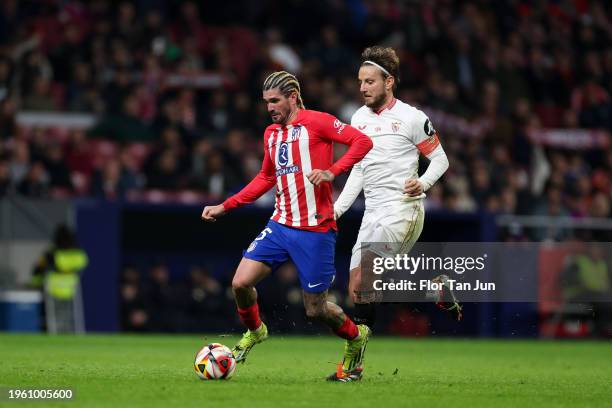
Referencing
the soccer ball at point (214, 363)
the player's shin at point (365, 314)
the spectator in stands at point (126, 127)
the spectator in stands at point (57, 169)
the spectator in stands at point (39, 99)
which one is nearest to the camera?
the soccer ball at point (214, 363)

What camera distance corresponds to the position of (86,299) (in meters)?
17.5

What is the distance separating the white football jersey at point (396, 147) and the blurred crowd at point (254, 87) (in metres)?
8.55

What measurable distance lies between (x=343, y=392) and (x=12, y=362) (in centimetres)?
358

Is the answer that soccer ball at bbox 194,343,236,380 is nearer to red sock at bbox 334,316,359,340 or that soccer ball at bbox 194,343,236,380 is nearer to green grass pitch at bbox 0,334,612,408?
green grass pitch at bbox 0,334,612,408

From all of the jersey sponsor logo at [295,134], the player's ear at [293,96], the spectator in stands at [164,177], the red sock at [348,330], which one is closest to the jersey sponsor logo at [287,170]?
the jersey sponsor logo at [295,134]

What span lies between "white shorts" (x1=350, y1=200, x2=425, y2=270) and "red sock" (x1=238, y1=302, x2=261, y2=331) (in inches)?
36.1

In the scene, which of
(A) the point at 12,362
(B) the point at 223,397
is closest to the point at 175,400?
(B) the point at 223,397

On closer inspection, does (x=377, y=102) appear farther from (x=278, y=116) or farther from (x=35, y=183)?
(x=35, y=183)

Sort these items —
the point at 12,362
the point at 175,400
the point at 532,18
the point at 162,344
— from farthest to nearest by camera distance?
the point at 532,18 < the point at 162,344 < the point at 12,362 < the point at 175,400

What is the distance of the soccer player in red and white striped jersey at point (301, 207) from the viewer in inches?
344

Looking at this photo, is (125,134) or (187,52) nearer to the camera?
(125,134)

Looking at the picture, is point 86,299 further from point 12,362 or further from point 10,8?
point 12,362

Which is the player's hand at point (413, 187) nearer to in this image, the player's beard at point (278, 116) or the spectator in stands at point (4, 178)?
the player's beard at point (278, 116)

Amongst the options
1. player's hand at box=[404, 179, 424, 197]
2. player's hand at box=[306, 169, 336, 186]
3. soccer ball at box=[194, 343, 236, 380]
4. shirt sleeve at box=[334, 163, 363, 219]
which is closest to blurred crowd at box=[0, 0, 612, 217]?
shirt sleeve at box=[334, 163, 363, 219]
